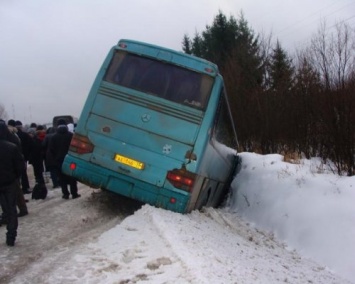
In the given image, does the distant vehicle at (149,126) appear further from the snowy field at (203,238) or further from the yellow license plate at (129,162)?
the snowy field at (203,238)

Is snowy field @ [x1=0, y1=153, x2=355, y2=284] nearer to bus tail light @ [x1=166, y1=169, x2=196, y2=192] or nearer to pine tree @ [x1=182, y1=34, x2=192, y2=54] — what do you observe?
bus tail light @ [x1=166, y1=169, x2=196, y2=192]

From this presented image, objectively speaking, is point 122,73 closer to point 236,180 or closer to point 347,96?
point 347,96

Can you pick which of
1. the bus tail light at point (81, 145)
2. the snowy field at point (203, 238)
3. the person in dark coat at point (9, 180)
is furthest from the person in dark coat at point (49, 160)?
the person in dark coat at point (9, 180)

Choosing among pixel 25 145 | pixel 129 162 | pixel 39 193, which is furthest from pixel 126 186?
pixel 25 145

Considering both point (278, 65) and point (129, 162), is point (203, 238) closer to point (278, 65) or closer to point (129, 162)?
point (129, 162)

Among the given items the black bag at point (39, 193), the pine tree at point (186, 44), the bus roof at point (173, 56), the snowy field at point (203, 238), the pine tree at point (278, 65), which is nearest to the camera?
the snowy field at point (203, 238)

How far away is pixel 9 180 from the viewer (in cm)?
714

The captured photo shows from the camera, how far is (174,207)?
8.68m

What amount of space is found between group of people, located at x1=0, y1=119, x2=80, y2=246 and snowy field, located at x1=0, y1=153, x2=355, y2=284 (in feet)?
1.12

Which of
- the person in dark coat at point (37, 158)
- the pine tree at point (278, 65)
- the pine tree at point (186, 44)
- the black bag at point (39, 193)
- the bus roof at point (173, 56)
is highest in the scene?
the pine tree at point (186, 44)

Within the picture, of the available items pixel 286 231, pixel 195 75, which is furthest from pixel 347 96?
pixel 195 75

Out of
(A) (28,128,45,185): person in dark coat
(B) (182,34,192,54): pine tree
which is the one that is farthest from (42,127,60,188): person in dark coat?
(B) (182,34,192,54): pine tree

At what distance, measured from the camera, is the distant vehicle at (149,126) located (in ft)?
28.7

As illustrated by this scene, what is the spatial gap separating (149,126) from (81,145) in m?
1.31
